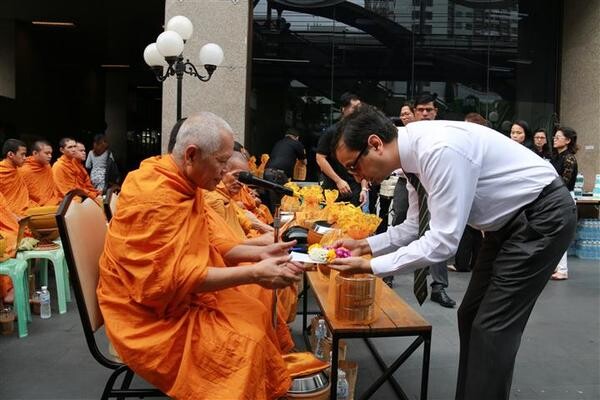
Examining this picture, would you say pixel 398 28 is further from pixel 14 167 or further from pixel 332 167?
pixel 14 167

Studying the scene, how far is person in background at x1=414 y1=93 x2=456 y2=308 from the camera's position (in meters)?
4.23

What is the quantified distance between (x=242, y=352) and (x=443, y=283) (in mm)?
3191

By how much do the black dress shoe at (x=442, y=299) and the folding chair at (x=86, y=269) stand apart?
3.13 m

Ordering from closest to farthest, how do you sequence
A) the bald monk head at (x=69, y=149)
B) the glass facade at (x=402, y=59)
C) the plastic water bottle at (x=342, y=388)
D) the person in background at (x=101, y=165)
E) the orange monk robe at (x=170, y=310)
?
the orange monk robe at (x=170, y=310) → the plastic water bottle at (x=342, y=388) → the bald monk head at (x=69, y=149) → the person in background at (x=101, y=165) → the glass facade at (x=402, y=59)

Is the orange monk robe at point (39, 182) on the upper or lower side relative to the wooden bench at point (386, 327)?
upper

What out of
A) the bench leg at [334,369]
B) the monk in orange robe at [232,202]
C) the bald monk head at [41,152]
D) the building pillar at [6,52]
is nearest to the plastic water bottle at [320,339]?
the monk in orange robe at [232,202]

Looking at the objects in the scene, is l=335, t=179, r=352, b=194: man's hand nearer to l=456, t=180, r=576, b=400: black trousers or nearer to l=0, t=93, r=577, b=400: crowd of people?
l=0, t=93, r=577, b=400: crowd of people

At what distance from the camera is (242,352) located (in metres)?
1.76

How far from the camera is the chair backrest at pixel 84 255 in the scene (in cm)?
185

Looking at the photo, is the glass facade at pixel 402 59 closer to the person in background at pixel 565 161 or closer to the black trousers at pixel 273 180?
the person in background at pixel 565 161

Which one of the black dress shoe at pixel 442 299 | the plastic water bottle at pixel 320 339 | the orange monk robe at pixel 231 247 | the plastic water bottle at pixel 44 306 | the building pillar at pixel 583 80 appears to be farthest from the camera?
the building pillar at pixel 583 80

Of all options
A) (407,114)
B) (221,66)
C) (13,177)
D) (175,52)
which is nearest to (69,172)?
(13,177)

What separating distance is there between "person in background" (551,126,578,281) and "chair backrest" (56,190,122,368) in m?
5.25

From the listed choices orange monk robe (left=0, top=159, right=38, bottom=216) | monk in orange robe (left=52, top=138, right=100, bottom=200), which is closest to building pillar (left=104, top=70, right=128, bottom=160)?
monk in orange robe (left=52, top=138, right=100, bottom=200)
